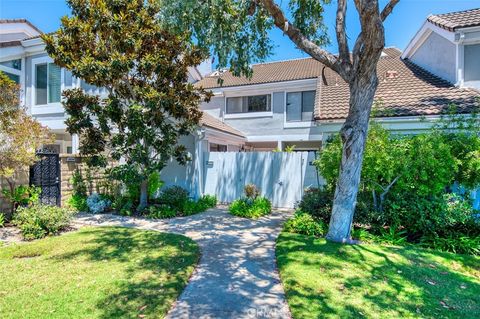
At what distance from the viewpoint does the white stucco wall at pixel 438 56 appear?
11562 mm

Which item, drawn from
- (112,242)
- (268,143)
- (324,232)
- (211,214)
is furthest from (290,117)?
(112,242)

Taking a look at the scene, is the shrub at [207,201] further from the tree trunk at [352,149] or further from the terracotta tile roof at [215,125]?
the tree trunk at [352,149]

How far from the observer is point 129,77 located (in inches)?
405

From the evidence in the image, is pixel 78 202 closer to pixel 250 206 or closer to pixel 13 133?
pixel 13 133

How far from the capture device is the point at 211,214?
35.0 feet

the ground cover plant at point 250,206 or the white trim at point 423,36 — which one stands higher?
the white trim at point 423,36

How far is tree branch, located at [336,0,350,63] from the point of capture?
22.4 ft

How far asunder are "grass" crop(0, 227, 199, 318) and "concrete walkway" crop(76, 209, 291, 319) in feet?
1.17

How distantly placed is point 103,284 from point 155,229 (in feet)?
12.6

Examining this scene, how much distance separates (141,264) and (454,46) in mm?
13937

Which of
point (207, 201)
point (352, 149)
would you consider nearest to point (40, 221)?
point (207, 201)

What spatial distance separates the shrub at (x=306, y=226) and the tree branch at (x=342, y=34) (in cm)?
441

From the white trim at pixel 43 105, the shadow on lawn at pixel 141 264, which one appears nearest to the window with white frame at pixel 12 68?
the white trim at pixel 43 105

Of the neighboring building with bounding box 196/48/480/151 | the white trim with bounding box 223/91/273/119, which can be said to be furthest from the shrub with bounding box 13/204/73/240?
the white trim with bounding box 223/91/273/119
